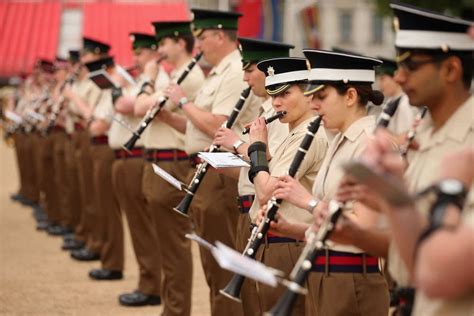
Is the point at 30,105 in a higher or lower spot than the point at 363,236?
lower

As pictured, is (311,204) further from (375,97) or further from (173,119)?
(173,119)

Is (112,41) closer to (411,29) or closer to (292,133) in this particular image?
(292,133)

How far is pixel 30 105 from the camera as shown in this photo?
18047 millimetres

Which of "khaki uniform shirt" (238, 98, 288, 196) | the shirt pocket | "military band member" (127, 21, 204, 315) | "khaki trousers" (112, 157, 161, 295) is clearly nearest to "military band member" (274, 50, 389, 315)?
"khaki uniform shirt" (238, 98, 288, 196)

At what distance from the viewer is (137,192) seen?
32.3ft

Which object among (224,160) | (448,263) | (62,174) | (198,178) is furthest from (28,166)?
(448,263)

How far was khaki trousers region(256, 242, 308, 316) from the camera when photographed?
5.92 meters

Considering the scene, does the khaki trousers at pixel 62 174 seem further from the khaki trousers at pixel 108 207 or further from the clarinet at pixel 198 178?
the clarinet at pixel 198 178

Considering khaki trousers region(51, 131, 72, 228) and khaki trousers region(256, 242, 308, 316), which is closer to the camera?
khaki trousers region(256, 242, 308, 316)

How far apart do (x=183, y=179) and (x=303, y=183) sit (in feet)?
10.6

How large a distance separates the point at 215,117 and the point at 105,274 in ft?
14.2

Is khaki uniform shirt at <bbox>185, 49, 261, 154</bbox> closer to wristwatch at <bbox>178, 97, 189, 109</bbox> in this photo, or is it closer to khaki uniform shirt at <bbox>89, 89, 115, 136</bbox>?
wristwatch at <bbox>178, 97, 189, 109</bbox>

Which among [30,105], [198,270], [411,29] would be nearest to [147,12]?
[30,105]

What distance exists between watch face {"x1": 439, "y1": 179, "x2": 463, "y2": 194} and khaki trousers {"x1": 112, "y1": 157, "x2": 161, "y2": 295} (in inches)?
265
